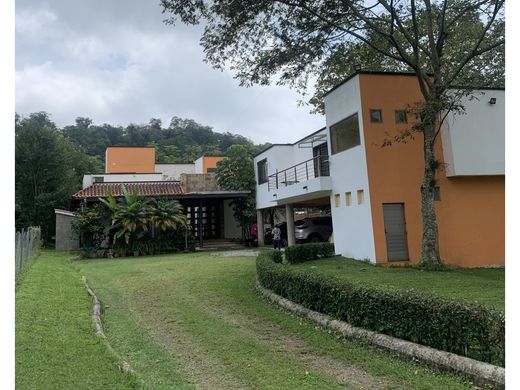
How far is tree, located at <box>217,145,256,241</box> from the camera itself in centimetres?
2700

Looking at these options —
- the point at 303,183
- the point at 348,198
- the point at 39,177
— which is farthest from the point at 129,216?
→ the point at 39,177

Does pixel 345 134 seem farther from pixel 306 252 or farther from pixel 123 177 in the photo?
pixel 123 177

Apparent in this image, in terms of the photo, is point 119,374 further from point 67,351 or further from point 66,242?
point 66,242

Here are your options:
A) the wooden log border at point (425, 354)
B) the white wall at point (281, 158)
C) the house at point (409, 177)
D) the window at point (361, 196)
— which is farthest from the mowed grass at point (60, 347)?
the white wall at point (281, 158)

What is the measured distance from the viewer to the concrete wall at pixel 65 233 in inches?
1011

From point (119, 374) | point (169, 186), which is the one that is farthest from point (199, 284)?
point (169, 186)

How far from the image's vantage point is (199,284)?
1204cm

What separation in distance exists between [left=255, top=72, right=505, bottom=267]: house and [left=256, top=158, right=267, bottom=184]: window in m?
10.6

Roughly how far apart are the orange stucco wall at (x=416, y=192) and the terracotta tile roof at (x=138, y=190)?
13.2 m

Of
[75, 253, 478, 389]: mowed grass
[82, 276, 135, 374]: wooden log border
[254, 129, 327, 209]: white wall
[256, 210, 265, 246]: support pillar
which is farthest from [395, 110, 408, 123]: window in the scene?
[256, 210, 265, 246]: support pillar

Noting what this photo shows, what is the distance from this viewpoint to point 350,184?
15.7 metres
